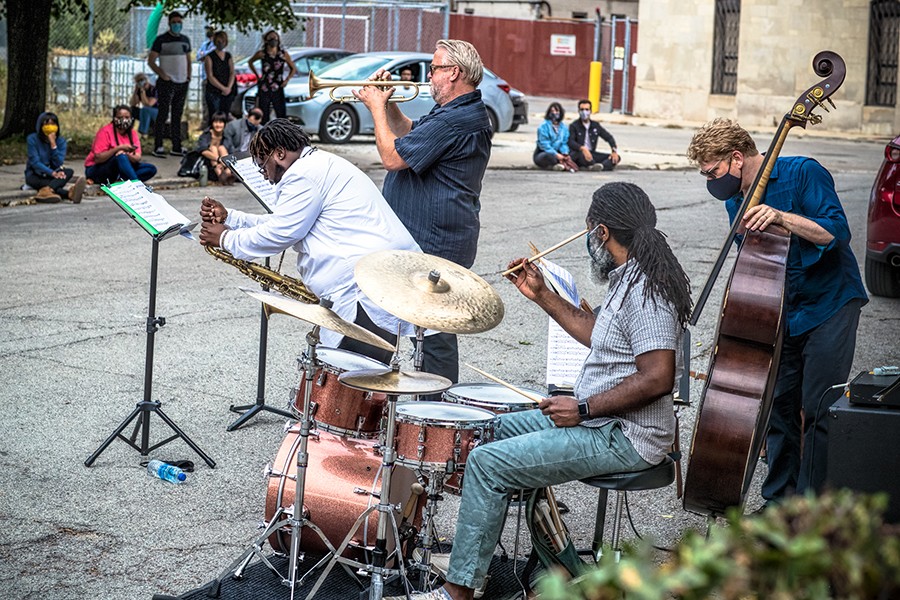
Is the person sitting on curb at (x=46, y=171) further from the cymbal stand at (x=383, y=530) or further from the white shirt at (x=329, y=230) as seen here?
the cymbal stand at (x=383, y=530)

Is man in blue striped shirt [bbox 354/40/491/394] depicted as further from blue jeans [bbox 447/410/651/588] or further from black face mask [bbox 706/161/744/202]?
blue jeans [bbox 447/410/651/588]

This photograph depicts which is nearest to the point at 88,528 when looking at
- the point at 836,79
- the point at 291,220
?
the point at 291,220

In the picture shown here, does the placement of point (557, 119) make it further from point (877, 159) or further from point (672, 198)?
point (877, 159)

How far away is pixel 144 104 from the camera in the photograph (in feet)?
61.4

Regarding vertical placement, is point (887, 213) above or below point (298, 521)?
above

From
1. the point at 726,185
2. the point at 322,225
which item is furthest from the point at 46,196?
the point at 726,185

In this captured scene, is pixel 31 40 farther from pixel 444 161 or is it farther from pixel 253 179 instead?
pixel 444 161

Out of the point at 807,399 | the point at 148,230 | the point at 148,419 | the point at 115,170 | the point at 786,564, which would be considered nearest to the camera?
the point at 786,564

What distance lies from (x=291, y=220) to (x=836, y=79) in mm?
2218

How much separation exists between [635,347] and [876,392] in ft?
3.16

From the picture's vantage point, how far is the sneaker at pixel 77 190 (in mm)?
13516

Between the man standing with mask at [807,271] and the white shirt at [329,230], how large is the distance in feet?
4.46

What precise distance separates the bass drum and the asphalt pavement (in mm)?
41

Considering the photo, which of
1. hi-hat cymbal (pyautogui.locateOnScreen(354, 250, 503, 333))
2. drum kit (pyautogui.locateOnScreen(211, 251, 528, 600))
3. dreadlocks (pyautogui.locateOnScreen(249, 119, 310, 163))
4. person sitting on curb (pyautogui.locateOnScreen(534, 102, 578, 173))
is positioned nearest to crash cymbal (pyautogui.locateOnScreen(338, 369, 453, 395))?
drum kit (pyautogui.locateOnScreen(211, 251, 528, 600))
